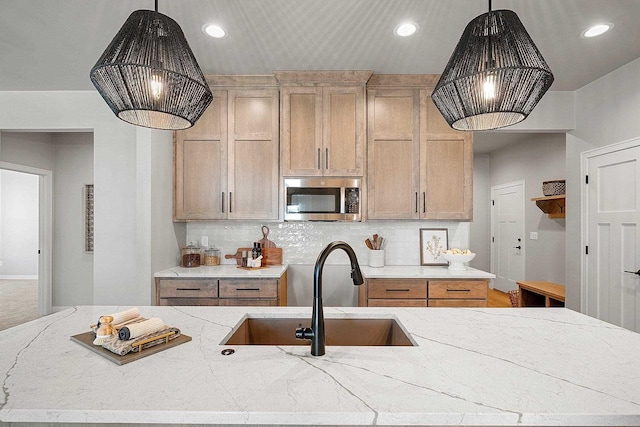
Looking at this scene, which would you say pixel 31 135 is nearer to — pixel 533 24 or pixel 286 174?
pixel 286 174

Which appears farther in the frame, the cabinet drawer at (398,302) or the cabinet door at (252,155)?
the cabinet door at (252,155)

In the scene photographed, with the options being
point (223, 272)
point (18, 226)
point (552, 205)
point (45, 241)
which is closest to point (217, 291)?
point (223, 272)

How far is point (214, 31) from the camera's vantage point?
2.38m

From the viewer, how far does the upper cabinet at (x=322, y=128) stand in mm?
3090

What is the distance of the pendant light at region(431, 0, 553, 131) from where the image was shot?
3.71ft

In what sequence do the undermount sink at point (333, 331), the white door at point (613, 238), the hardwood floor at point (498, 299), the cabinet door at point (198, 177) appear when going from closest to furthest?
the undermount sink at point (333, 331) < the white door at point (613, 238) < the cabinet door at point (198, 177) < the hardwood floor at point (498, 299)

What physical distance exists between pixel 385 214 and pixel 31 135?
4729 mm

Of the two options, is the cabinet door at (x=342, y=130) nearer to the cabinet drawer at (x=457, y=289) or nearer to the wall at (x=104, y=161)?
the cabinet drawer at (x=457, y=289)

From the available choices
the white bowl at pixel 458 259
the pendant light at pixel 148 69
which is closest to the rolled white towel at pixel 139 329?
the pendant light at pixel 148 69

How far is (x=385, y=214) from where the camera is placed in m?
3.14

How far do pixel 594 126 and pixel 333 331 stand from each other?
329 centimetres

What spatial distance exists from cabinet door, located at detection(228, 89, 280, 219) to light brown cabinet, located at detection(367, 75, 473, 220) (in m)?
0.90

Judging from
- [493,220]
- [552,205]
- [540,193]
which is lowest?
[493,220]

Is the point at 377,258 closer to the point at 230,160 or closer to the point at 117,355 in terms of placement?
the point at 230,160
